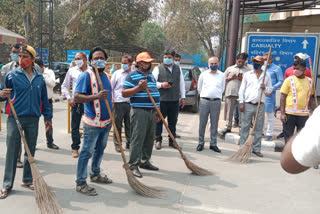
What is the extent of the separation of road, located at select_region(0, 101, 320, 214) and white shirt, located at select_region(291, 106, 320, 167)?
2.62m

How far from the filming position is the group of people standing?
4016 mm

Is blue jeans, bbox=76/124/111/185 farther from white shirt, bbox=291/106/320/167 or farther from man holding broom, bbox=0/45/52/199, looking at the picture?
white shirt, bbox=291/106/320/167

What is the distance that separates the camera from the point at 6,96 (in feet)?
12.4

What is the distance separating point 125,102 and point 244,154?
2.50 meters

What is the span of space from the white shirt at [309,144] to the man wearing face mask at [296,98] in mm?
4790

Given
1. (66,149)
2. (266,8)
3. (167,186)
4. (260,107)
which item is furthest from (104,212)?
(266,8)

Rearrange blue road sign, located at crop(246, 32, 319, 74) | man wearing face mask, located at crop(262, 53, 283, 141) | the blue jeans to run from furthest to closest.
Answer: blue road sign, located at crop(246, 32, 319, 74)
man wearing face mask, located at crop(262, 53, 283, 141)
the blue jeans

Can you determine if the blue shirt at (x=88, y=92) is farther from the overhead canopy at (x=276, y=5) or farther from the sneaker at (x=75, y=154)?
the overhead canopy at (x=276, y=5)

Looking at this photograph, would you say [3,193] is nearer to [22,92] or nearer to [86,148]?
[86,148]

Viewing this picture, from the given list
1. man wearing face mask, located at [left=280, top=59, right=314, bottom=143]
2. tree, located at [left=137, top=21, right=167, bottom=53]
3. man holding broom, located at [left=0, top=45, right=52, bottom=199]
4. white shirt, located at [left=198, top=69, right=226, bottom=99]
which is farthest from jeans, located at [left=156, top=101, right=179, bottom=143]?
tree, located at [left=137, top=21, right=167, bottom=53]


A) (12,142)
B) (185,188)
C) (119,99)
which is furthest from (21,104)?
(119,99)

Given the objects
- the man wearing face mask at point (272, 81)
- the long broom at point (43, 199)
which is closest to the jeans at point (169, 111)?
the man wearing face mask at point (272, 81)

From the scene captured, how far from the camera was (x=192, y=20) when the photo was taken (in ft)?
110

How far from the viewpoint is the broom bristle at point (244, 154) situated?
5805 millimetres
